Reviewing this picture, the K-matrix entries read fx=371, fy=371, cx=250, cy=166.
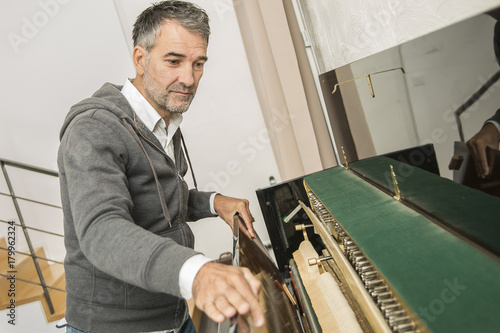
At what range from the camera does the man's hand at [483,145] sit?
2.22 ft

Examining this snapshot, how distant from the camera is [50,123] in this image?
4.07m

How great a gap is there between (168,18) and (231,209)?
796mm

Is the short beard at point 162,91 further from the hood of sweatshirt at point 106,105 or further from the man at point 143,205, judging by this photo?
the hood of sweatshirt at point 106,105

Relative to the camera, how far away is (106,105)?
1.12 m

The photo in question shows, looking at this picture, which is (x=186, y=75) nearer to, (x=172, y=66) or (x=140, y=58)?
(x=172, y=66)

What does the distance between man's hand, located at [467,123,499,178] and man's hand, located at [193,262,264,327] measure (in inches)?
18.9

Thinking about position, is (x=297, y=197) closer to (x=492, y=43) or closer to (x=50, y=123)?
(x=492, y=43)

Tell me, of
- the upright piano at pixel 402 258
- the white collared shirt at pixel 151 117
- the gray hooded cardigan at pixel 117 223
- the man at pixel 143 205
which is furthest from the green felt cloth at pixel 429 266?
the white collared shirt at pixel 151 117

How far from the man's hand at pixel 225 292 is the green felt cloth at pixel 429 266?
26 cm

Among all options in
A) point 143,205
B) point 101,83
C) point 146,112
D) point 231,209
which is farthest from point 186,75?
point 101,83

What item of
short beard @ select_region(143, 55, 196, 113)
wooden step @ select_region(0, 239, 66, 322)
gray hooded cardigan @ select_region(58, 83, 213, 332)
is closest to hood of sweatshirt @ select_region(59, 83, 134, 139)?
gray hooded cardigan @ select_region(58, 83, 213, 332)

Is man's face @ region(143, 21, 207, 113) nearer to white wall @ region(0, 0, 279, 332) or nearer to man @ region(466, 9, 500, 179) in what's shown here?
man @ region(466, 9, 500, 179)

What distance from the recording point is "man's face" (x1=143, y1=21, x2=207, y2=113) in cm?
131

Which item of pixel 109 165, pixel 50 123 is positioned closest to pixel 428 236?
pixel 109 165
